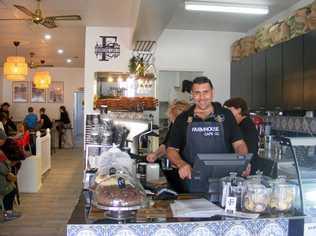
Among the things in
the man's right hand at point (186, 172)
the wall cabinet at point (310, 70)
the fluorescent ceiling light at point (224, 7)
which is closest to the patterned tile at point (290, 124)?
the wall cabinet at point (310, 70)

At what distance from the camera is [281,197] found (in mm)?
1803

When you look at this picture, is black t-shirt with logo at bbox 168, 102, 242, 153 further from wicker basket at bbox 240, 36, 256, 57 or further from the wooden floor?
wicker basket at bbox 240, 36, 256, 57

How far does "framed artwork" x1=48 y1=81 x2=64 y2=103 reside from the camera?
14760mm

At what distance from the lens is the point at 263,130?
6.07 m

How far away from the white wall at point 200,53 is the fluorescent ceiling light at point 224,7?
168 cm

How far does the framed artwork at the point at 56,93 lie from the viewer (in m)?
14.8

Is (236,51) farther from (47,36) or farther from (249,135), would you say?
(47,36)

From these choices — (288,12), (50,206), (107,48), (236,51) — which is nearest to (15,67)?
(107,48)

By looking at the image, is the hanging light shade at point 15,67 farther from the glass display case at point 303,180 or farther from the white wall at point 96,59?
the glass display case at point 303,180

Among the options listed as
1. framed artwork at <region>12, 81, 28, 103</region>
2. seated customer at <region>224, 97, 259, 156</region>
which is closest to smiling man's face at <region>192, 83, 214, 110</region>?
seated customer at <region>224, 97, 259, 156</region>

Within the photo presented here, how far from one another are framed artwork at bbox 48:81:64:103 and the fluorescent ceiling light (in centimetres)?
1002

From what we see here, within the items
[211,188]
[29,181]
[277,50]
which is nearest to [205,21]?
[277,50]

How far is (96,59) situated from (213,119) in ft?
15.5

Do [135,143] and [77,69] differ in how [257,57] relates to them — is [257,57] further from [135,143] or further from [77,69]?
[77,69]
